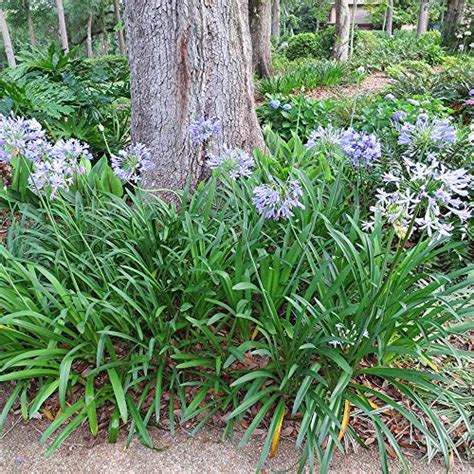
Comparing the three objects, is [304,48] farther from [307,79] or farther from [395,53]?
[307,79]

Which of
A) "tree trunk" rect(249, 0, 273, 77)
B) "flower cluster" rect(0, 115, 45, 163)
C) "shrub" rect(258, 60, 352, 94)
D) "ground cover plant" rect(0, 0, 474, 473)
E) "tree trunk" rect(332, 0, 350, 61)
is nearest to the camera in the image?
"ground cover plant" rect(0, 0, 474, 473)

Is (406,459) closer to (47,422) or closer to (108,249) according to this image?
(47,422)

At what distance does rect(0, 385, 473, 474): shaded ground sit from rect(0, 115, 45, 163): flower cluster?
1.16 m

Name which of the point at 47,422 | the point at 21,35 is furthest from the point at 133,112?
the point at 21,35

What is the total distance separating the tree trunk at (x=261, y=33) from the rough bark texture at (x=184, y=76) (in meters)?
5.82

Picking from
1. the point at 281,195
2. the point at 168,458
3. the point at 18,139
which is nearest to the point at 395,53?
the point at 281,195

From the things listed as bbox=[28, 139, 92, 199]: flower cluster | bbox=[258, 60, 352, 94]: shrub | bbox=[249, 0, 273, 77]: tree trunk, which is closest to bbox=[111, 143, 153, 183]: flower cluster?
bbox=[28, 139, 92, 199]: flower cluster

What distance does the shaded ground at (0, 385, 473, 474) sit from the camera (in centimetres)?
171

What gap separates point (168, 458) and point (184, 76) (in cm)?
210

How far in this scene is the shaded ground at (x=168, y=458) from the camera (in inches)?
67.2

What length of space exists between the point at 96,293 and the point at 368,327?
120 centimetres

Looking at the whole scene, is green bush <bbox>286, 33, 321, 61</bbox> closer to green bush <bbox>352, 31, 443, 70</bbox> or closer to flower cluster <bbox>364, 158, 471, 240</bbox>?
green bush <bbox>352, 31, 443, 70</bbox>

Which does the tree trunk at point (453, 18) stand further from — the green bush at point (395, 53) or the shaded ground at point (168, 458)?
the shaded ground at point (168, 458)

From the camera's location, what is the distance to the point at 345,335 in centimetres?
185
